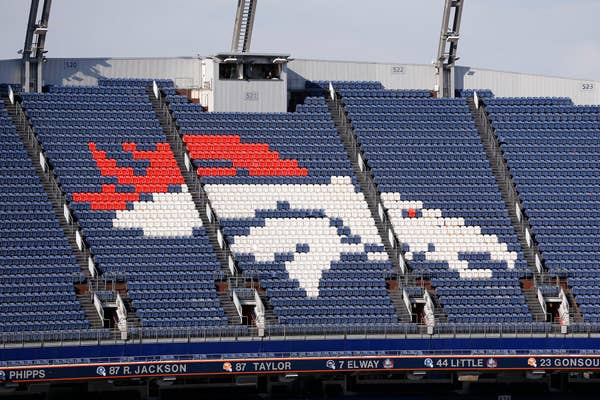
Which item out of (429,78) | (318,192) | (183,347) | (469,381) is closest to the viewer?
(183,347)

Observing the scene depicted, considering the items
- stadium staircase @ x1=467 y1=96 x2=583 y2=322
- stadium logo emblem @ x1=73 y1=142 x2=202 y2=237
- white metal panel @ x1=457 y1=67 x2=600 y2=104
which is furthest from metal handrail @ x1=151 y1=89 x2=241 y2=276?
white metal panel @ x1=457 y1=67 x2=600 y2=104

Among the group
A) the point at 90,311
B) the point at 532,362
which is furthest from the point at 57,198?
the point at 532,362

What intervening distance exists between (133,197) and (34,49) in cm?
1004

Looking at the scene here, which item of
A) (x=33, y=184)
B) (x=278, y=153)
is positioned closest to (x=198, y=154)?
(x=278, y=153)

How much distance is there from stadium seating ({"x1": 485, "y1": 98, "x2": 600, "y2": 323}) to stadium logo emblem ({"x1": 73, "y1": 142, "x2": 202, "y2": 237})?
16337 millimetres

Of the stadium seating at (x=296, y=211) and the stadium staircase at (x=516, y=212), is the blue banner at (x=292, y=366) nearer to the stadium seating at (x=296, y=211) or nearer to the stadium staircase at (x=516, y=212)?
the stadium seating at (x=296, y=211)

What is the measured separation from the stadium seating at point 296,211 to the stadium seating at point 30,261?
7.76 meters

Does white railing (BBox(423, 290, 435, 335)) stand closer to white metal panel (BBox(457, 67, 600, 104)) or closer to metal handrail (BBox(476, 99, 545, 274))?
metal handrail (BBox(476, 99, 545, 274))

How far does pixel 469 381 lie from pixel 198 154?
54.7ft

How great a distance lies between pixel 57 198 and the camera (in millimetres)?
62469

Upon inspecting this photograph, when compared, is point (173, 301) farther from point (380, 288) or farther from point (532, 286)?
point (532, 286)

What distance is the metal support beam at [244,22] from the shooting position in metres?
71.2

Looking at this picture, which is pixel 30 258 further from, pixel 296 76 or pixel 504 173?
pixel 504 173

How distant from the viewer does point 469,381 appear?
2400 inches
